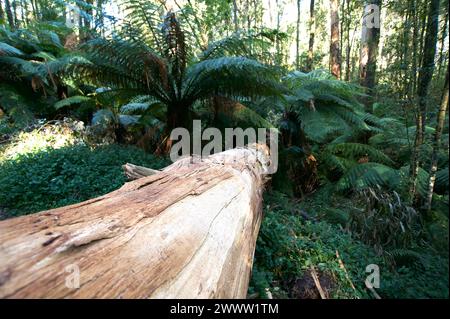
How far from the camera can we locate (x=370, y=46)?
6113mm

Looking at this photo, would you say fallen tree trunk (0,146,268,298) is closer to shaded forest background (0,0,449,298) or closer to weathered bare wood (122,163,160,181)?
shaded forest background (0,0,449,298)

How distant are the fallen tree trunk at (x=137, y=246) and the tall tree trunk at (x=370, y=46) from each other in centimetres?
437

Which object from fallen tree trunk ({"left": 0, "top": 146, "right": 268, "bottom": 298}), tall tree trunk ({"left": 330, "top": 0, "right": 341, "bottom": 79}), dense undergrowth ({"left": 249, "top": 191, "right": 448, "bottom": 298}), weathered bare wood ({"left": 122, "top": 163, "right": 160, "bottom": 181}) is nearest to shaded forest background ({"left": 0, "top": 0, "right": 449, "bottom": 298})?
dense undergrowth ({"left": 249, "top": 191, "right": 448, "bottom": 298})

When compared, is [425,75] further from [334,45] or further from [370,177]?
[334,45]

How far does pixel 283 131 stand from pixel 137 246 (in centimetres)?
448

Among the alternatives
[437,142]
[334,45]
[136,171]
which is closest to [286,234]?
[437,142]

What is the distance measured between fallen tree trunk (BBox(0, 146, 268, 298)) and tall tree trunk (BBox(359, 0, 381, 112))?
4.37 m

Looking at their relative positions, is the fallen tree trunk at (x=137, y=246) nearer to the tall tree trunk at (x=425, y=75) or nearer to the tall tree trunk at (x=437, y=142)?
the tall tree trunk at (x=437, y=142)

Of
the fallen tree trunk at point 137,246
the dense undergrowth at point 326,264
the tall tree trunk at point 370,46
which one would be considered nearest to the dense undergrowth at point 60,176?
the fallen tree trunk at point 137,246

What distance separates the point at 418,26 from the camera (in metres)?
3.33

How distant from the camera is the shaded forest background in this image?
2.47 meters
